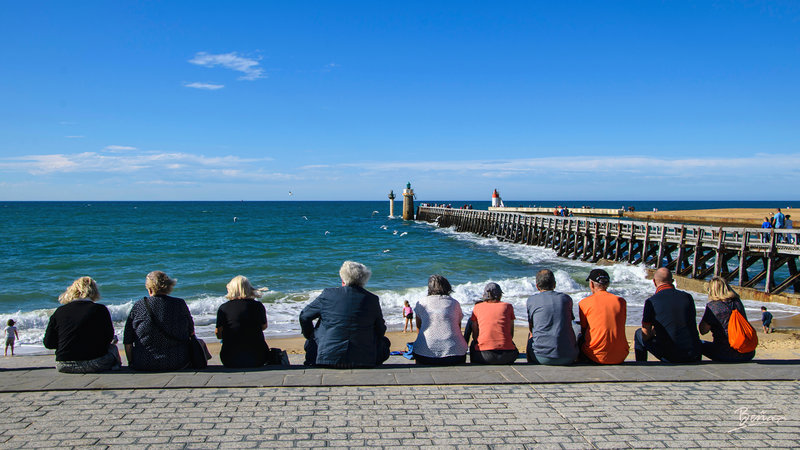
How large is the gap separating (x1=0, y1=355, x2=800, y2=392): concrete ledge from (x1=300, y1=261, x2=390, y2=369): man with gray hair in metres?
0.16

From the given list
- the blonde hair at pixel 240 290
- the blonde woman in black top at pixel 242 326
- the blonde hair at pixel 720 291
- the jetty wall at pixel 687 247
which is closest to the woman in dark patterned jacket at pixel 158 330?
the blonde woman in black top at pixel 242 326

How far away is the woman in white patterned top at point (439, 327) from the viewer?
565cm

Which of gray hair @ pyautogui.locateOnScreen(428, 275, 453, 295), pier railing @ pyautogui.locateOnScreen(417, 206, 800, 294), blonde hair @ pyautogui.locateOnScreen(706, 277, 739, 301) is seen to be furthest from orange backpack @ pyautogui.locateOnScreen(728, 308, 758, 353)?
pier railing @ pyautogui.locateOnScreen(417, 206, 800, 294)

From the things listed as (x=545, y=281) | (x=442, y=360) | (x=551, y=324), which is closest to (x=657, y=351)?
(x=551, y=324)

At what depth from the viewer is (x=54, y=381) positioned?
5.07 m

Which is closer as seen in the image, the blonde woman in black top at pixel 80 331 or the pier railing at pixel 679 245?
the blonde woman in black top at pixel 80 331

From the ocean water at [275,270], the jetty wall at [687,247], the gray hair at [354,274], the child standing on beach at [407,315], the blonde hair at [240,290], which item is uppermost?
the gray hair at [354,274]

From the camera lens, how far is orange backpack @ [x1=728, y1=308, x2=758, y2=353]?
5637mm

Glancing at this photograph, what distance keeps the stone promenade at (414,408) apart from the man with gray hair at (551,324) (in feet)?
0.53

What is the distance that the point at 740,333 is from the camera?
568 centimetres

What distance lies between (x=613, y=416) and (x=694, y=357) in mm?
2109

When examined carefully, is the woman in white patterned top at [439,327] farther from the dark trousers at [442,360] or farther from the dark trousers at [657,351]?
the dark trousers at [657,351]

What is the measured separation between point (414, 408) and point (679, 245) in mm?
17713

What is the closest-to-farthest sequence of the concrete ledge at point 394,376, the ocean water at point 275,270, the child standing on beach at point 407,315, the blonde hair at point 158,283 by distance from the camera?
the concrete ledge at point 394,376
the blonde hair at point 158,283
the child standing on beach at point 407,315
the ocean water at point 275,270
